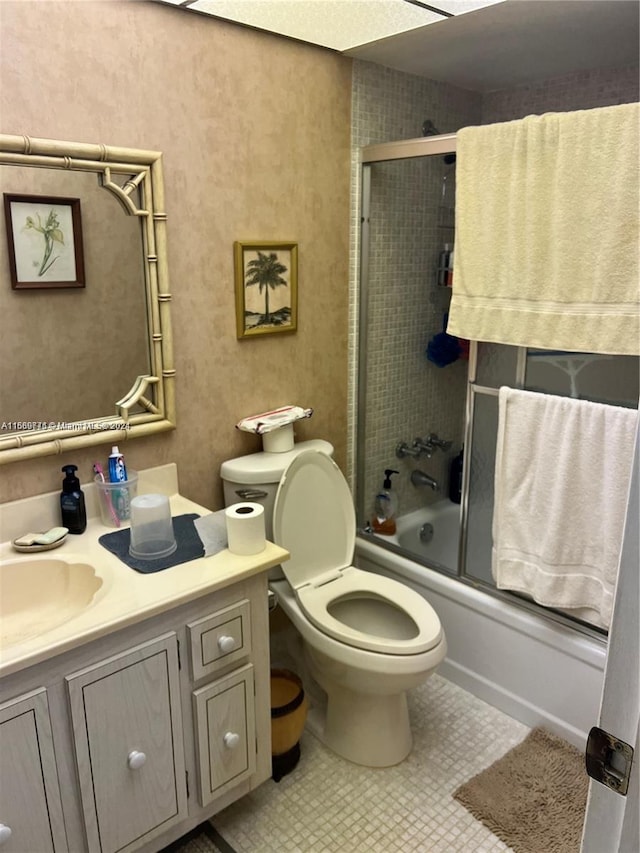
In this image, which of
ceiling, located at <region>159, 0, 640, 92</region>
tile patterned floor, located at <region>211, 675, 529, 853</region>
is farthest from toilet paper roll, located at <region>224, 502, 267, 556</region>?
ceiling, located at <region>159, 0, 640, 92</region>

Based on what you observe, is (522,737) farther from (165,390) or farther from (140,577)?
(165,390)

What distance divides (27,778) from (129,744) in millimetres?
220

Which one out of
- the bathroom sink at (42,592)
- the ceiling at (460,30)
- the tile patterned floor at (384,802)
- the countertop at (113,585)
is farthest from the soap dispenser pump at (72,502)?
the ceiling at (460,30)

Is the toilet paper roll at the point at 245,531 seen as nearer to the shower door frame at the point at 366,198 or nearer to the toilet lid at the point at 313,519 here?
the toilet lid at the point at 313,519

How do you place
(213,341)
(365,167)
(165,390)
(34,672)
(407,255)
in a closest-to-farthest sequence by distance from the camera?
(34,672), (165,390), (213,341), (365,167), (407,255)

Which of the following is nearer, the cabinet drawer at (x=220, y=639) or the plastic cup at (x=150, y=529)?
the cabinet drawer at (x=220, y=639)

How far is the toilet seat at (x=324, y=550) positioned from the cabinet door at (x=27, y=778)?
832 mm

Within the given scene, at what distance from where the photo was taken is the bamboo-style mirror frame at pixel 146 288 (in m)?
1.57

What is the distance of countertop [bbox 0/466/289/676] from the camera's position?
1247 mm

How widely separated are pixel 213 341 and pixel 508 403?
3.11ft

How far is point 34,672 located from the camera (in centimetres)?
126

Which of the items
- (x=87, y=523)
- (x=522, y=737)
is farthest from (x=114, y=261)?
(x=522, y=737)

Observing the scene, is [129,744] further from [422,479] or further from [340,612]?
[422,479]

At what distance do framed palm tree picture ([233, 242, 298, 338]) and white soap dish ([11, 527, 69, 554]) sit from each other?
83 cm
